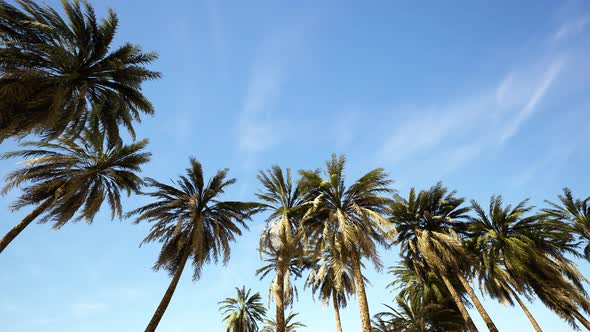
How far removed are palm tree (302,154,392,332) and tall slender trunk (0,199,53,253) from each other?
14693 millimetres

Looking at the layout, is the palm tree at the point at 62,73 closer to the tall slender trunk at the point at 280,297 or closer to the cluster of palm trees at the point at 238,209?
the cluster of palm trees at the point at 238,209

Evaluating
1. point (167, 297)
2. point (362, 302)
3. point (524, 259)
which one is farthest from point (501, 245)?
point (167, 297)

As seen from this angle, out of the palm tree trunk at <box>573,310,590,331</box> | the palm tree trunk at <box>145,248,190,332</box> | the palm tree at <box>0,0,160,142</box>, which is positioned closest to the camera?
the palm tree at <box>0,0,160,142</box>

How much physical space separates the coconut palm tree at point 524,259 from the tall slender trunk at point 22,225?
2711 centimetres

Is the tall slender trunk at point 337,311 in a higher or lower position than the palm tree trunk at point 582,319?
higher

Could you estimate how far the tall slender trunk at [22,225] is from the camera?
14188 millimetres

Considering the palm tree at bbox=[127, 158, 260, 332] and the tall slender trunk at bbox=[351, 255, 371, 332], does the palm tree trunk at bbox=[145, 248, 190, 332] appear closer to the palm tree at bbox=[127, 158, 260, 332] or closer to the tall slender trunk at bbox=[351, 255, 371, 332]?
the palm tree at bbox=[127, 158, 260, 332]

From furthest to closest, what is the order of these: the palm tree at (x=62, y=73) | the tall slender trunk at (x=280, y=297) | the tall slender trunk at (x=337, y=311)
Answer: the tall slender trunk at (x=337, y=311), the tall slender trunk at (x=280, y=297), the palm tree at (x=62, y=73)

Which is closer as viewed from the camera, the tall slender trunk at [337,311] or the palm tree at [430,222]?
the palm tree at [430,222]

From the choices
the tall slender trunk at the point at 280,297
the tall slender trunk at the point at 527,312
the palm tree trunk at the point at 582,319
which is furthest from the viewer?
the tall slender trunk at the point at 527,312

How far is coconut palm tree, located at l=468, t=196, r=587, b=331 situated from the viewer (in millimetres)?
18844

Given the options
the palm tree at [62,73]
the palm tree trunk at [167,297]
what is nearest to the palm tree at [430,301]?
the palm tree trunk at [167,297]

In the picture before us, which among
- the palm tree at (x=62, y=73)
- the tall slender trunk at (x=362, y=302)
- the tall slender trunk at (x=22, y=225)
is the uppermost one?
the palm tree at (x=62, y=73)

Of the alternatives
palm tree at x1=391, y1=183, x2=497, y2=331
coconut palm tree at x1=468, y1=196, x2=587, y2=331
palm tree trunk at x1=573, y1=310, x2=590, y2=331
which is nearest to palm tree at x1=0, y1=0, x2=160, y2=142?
palm tree at x1=391, y1=183, x2=497, y2=331
